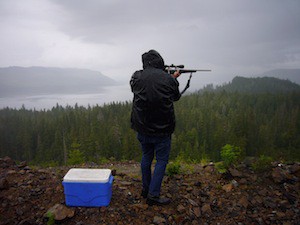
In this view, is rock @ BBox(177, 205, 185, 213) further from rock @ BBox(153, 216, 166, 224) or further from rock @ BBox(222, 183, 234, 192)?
rock @ BBox(222, 183, 234, 192)

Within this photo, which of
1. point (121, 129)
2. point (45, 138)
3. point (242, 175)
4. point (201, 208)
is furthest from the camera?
point (45, 138)

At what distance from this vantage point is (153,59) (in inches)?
161

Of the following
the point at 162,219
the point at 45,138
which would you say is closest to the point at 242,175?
the point at 162,219

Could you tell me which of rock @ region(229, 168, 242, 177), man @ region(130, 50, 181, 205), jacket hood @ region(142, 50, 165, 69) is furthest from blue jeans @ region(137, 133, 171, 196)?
rock @ region(229, 168, 242, 177)

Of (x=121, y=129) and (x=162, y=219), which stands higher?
(x=162, y=219)

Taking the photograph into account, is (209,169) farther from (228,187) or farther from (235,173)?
(228,187)

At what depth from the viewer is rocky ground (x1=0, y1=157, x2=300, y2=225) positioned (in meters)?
3.99

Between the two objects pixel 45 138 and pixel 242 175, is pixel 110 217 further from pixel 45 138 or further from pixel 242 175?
pixel 45 138

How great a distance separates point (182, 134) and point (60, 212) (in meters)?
53.1

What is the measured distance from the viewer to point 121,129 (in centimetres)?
6372

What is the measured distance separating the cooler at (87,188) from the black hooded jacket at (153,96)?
1.22 meters

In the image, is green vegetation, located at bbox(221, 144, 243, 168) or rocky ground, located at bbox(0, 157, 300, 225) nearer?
rocky ground, located at bbox(0, 157, 300, 225)

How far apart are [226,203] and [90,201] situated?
9.46ft

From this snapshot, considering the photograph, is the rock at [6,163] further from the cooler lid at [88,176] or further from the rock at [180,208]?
the rock at [180,208]
